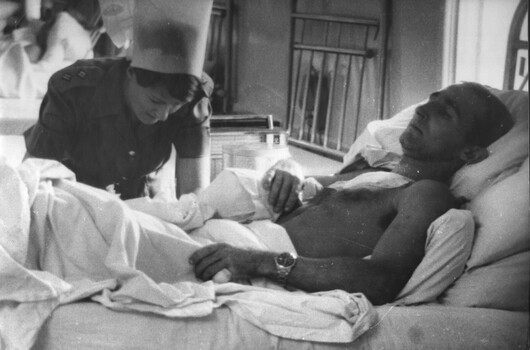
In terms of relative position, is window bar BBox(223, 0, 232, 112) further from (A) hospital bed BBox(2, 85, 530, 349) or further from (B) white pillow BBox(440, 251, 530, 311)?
(B) white pillow BBox(440, 251, 530, 311)

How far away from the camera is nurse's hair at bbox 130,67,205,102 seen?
149cm

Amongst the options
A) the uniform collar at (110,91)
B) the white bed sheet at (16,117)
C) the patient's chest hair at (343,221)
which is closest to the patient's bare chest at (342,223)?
the patient's chest hair at (343,221)

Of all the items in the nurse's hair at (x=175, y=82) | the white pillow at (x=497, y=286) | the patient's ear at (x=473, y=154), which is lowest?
the white pillow at (x=497, y=286)

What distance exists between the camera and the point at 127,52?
4.87 feet

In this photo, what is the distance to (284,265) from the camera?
155 cm

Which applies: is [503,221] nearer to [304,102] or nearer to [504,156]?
[504,156]

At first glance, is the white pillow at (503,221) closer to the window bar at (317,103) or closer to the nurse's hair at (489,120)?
the nurse's hair at (489,120)

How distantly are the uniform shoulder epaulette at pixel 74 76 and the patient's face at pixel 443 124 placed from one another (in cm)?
70

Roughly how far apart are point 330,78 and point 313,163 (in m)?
0.20

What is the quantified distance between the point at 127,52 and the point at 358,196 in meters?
0.61

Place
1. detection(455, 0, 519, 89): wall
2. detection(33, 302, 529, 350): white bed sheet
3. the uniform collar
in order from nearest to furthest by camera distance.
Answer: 1. detection(33, 302, 529, 350): white bed sheet
2. the uniform collar
3. detection(455, 0, 519, 89): wall

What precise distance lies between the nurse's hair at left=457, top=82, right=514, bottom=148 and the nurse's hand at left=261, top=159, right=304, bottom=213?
395 millimetres

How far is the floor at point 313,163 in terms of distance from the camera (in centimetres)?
167

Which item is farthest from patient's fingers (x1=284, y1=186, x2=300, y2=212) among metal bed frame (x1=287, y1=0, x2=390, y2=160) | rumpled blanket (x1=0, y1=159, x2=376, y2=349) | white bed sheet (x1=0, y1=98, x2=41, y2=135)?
white bed sheet (x1=0, y1=98, x2=41, y2=135)
